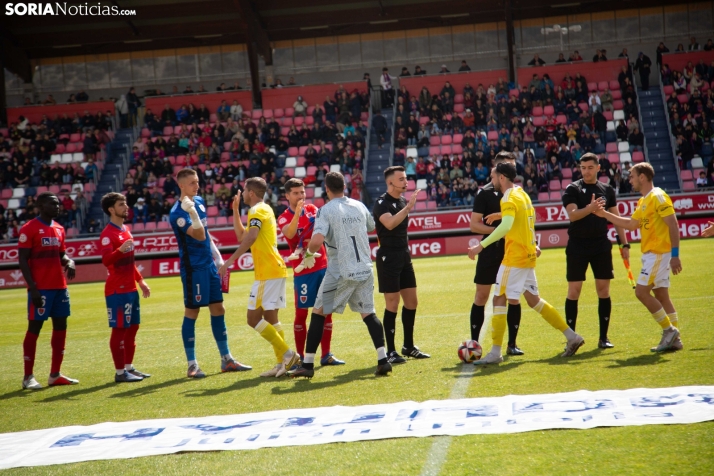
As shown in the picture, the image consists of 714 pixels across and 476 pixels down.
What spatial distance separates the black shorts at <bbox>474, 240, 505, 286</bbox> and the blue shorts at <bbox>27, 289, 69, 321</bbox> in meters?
4.78

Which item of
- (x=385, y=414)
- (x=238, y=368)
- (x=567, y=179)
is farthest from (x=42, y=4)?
(x=385, y=414)

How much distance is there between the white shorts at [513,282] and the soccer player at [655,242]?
1.07m

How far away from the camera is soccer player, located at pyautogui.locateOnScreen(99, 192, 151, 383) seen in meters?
8.14

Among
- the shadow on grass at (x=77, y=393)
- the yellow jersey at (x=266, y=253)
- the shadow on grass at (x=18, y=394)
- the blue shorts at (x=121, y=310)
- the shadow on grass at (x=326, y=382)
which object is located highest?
the yellow jersey at (x=266, y=253)

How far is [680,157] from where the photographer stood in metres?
28.1

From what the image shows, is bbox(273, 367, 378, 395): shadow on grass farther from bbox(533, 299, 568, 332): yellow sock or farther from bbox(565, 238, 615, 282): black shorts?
bbox(565, 238, 615, 282): black shorts

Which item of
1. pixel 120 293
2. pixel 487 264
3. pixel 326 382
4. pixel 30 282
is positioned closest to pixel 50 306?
pixel 30 282

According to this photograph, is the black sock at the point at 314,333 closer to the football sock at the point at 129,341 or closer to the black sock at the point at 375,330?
the black sock at the point at 375,330

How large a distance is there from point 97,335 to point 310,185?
18101 millimetres

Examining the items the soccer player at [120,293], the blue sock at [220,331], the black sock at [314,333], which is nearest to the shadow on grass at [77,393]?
the soccer player at [120,293]

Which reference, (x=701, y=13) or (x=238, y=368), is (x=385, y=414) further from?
(x=701, y=13)

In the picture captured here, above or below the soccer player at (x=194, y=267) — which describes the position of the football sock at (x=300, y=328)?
below

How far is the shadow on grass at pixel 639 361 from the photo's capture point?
6.78 m

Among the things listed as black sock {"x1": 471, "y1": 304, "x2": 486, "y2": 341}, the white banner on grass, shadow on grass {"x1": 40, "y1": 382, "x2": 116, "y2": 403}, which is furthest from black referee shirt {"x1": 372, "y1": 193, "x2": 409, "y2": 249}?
shadow on grass {"x1": 40, "y1": 382, "x2": 116, "y2": 403}
